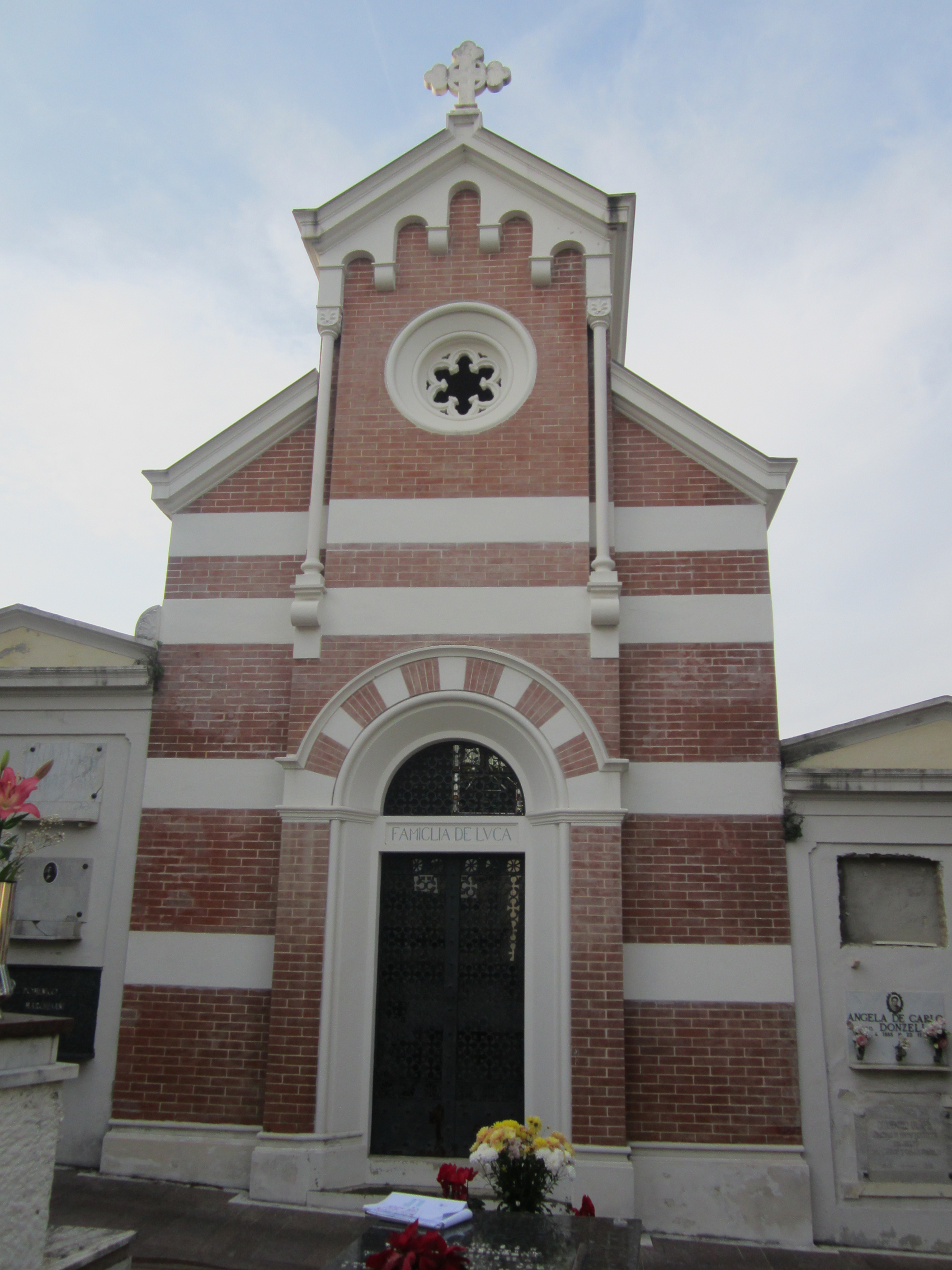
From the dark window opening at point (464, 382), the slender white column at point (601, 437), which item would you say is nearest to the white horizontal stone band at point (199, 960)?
the slender white column at point (601, 437)

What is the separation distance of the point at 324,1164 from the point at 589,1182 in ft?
6.38

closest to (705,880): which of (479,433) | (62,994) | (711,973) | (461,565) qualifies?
(711,973)

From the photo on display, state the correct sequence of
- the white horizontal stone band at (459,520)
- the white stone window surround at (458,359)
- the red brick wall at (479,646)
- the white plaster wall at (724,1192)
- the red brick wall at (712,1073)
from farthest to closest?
the white stone window surround at (458,359) < the white horizontal stone band at (459,520) < the red brick wall at (479,646) < the red brick wall at (712,1073) < the white plaster wall at (724,1192)

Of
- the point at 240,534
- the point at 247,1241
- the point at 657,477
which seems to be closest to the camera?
the point at 247,1241

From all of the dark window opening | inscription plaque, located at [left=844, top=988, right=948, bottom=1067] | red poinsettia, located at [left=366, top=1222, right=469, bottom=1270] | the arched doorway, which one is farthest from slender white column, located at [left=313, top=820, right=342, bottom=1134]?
the dark window opening

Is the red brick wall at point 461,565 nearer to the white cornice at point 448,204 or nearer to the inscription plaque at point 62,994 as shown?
the white cornice at point 448,204

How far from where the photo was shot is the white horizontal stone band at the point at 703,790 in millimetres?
7766

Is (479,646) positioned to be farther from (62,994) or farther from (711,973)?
(62,994)

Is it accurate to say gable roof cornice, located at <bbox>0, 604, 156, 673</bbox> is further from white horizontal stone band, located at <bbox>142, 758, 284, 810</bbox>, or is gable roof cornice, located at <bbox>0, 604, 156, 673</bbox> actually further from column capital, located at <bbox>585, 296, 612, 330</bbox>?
column capital, located at <bbox>585, 296, 612, 330</bbox>

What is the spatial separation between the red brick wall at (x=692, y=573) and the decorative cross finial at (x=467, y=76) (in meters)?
5.00

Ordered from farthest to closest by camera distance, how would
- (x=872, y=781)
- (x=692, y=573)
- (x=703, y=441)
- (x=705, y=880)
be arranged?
(x=703, y=441), (x=692, y=573), (x=872, y=781), (x=705, y=880)

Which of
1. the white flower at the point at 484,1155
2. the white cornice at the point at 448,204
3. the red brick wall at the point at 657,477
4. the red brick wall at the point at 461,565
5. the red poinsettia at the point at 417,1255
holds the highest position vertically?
the white cornice at the point at 448,204

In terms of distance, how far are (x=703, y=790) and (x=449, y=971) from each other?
2.54 metres

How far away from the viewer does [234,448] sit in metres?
9.12
